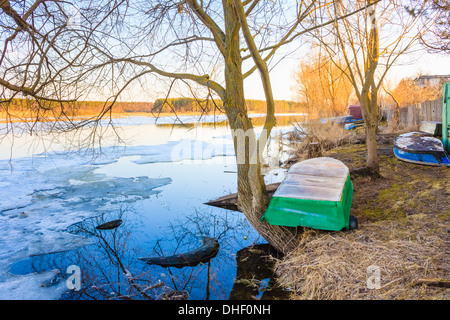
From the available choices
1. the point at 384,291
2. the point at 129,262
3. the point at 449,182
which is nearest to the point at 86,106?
the point at 129,262

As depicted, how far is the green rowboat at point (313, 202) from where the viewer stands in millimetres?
5017

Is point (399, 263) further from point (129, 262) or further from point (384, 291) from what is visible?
point (129, 262)

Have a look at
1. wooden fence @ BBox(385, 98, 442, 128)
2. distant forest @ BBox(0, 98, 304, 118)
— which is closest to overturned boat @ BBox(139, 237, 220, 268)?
distant forest @ BBox(0, 98, 304, 118)

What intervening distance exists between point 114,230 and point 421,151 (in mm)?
7802

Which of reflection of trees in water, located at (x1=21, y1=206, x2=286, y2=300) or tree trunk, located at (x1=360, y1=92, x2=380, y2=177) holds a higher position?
tree trunk, located at (x1=360, y1=92, x2=380, y2=177)

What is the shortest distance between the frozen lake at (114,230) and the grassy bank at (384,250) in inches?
31.4

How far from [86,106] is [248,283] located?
3881 millimetres

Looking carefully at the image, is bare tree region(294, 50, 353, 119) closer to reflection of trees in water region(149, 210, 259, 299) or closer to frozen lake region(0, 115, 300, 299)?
frozen lake region(0, 115, 300, 299)

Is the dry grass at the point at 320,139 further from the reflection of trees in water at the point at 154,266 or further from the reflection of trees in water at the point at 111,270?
the reflection of trees in water at the point at 111,270

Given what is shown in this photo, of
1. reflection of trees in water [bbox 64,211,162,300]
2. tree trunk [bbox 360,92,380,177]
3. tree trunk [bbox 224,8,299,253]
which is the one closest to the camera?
reflection of trees in water [bbox 64,211,162,300]

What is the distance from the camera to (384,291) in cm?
362

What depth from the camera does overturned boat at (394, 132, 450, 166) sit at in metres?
8.17

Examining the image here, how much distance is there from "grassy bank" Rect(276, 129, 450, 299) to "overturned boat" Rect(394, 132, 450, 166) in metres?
1.14

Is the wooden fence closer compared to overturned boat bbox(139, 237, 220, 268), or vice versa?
overturned boat bbox(139, 237, 220, 268)
